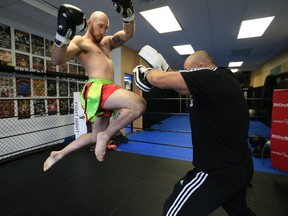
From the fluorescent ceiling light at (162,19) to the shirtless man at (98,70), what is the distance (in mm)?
1955

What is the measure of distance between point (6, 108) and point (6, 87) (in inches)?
13.8

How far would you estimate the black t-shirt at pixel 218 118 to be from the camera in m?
0.98

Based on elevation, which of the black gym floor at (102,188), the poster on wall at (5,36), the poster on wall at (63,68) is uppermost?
the poster on wall at (5,36)

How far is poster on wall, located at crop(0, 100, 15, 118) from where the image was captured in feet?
10.0

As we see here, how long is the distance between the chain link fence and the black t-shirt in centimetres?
248

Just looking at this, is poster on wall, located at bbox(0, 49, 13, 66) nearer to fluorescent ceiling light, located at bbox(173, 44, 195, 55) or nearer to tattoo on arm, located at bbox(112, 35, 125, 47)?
tattoo on arm, located at bbox(112, 35, 125, 47)

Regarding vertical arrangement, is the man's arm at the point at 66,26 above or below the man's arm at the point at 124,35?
below

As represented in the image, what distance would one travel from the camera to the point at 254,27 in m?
3.86

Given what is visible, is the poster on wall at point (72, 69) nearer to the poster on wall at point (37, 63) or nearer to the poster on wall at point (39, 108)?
the poster on wall at point (37, 63)

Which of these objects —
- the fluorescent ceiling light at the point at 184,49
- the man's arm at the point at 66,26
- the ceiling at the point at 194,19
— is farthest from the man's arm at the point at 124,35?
the fluorescent ceiling light at the point at 184,49

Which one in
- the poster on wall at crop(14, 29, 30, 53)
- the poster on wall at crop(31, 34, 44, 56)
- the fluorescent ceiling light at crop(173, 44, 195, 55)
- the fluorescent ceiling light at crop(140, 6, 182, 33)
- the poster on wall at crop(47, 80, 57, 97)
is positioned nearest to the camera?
the fluorescent ceiling light at crop(140, 6, 182, 33)

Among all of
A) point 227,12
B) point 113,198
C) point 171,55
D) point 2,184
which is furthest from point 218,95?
point 171,55

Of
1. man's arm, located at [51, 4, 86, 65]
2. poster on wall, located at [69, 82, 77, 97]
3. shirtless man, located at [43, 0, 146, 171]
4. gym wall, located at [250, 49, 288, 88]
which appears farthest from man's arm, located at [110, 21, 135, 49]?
gym wall, located at [250, 49, 288, 88]

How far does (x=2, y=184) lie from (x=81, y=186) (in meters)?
0.92
